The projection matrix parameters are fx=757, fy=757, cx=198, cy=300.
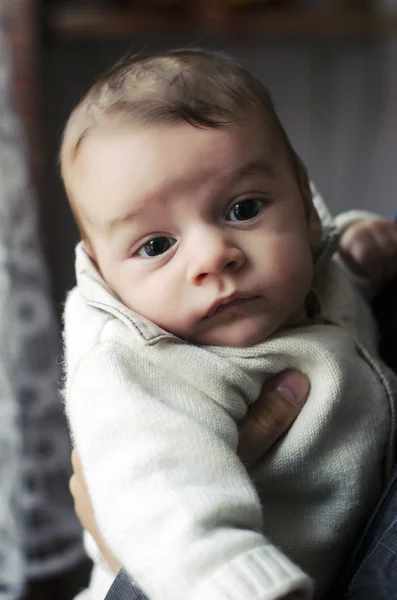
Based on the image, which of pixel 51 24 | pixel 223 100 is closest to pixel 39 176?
pixel 51 24

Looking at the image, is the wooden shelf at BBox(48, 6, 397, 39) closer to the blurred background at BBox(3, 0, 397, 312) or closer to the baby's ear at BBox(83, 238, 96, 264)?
the blurred background at BBox(3, 0, 397, 312)

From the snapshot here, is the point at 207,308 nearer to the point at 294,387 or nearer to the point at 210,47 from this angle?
the point at 294,387

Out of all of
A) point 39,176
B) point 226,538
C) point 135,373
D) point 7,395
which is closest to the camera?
point 226,538

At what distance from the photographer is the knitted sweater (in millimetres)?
533

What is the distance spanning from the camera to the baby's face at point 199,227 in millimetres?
675

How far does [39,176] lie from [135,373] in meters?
1.34

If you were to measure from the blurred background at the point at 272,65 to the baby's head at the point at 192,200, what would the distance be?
4.01 ft

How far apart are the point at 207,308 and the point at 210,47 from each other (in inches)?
64.5

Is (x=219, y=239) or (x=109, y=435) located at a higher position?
(x=219, y=239)

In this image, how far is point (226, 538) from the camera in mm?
531

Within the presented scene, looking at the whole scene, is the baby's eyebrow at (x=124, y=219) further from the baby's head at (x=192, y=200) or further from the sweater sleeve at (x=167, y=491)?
the sweater sleeve at (x=167, y=491)

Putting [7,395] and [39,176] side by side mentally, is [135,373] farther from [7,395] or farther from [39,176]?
[39,176]

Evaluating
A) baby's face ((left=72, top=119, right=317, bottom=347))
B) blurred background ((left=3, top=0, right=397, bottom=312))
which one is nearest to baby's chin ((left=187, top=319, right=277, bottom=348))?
baby's face ((left=72, top=119, right=317, bottom=347))

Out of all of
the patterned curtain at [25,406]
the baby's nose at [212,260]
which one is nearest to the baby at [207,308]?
the baby's nose at [212,260]
